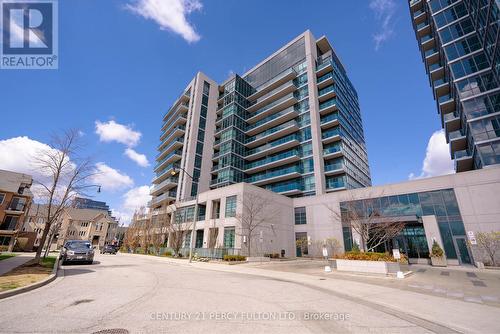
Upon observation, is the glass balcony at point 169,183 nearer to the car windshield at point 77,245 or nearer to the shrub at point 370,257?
the car windshield at point 77,245

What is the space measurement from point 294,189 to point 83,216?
81589 mm

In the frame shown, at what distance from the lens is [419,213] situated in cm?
2850

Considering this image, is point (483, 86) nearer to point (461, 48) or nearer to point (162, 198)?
point (461, 48)

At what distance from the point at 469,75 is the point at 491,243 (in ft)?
83.6

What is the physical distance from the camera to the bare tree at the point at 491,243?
22.0 meters

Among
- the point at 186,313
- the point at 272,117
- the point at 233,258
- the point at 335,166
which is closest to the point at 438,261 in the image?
the point at 233,258

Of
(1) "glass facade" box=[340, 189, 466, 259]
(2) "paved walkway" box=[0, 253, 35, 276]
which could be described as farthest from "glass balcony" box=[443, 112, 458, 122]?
(2) "paved walkway" box=[0, 253, 35, 276]

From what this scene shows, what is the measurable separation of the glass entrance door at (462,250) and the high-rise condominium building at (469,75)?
34.4ft

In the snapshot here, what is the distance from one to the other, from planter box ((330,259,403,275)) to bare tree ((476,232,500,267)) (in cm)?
1426

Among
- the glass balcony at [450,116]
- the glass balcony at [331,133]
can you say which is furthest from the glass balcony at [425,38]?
the glass balcony at [331,133]

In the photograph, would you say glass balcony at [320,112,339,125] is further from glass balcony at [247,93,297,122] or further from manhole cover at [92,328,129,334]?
manhole cover at [92,328,129,334]

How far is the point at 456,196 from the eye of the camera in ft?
86.9

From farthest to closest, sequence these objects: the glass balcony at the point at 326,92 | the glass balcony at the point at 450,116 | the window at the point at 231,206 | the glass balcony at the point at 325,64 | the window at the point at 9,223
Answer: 1. the glass balcony at the point at 325,64
2. the glass balcony at the point at 326,92
3. the window at the point at 9,223
4. the glass balcony at the point at 450,116
5. the window at the point at 231,206

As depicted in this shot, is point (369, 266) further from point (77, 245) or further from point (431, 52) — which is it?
point (431, 52)
